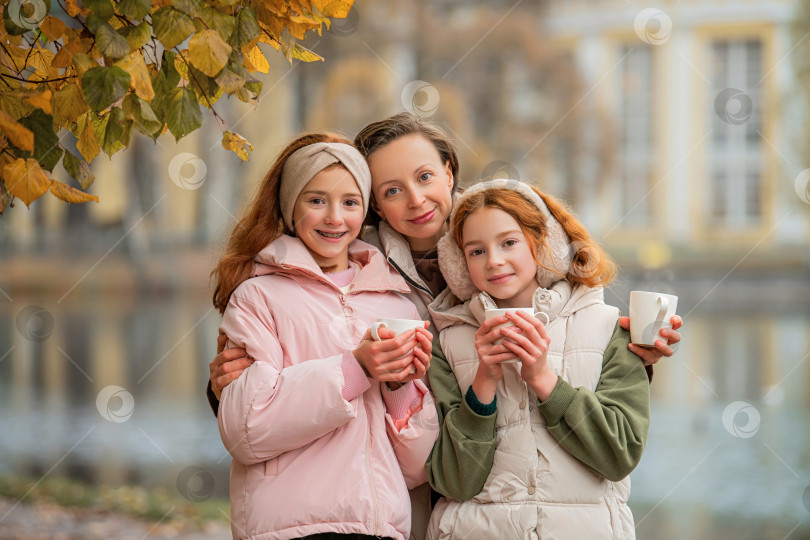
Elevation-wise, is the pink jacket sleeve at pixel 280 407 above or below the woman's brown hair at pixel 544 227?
below

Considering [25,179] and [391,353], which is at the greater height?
[25,179]

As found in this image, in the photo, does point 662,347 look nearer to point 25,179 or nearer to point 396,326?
point 396,326

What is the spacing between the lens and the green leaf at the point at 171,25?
5.70 ft

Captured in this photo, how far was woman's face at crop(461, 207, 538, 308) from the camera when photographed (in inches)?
86.6

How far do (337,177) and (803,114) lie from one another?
20478mm

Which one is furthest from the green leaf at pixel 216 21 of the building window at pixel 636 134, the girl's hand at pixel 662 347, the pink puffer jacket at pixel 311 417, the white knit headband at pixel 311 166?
the building window at pixel 636 134

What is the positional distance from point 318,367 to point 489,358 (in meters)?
0.40

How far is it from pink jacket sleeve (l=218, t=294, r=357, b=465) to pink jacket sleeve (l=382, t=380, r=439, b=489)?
0.15 m

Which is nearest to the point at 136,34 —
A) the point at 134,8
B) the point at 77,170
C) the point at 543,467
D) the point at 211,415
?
the point at 134,8

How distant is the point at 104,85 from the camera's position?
5.27 feet

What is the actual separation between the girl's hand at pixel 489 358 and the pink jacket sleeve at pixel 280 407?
1.00 feet

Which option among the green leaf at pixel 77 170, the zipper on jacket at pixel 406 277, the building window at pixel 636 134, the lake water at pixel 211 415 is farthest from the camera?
the building window at pixel 636 134

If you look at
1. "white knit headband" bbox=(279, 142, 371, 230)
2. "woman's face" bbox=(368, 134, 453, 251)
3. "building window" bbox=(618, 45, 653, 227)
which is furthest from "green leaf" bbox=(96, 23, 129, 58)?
"building window" bbox=(618, 45, 653, 227)

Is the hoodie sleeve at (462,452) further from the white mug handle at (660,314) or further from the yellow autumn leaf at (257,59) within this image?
the yellow autumn leaf at (257,59)
